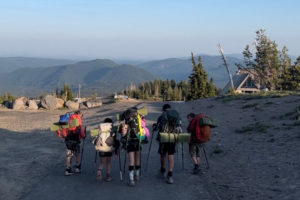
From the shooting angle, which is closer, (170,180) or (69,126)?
(170,180)

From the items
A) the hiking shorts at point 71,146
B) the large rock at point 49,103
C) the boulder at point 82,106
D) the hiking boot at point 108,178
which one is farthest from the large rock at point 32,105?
the hiking boot at point 108,178

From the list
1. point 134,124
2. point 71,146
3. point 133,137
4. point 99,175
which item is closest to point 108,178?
point 99,175

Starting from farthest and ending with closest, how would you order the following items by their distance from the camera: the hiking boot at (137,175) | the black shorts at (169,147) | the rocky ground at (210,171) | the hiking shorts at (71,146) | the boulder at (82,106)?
the boulder at (82,106), the hiking shorts at (71,146), the hiking boot at (137,175), the black shorts at (169,147), the rocky ground at (210,171)

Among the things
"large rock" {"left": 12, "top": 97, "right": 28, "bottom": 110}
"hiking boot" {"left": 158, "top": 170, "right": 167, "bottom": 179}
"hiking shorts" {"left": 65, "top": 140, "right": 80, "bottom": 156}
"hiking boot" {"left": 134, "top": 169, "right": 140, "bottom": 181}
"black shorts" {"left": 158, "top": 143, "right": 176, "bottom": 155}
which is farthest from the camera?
"large rock" {"left": 12, "top": 97, "right": 28, "bottom": 110}

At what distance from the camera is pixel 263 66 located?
5381 centimetres

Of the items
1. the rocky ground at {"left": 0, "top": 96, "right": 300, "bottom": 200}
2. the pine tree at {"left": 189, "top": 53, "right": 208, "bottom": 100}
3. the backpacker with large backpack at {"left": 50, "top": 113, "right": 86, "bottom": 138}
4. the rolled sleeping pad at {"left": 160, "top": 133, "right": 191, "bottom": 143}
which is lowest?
the rocky ground at {"left": 0, "top": 96, "right": 300, "bottom": 200}

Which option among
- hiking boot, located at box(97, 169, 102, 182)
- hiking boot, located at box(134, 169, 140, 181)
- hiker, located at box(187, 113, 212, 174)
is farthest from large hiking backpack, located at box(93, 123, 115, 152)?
hiker, located at box(187, 113, 212, 174)

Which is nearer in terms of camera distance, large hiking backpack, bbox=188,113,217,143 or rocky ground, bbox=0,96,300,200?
rocky ground, bbox=0,96,300,200

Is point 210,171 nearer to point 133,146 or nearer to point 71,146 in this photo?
point 133,146

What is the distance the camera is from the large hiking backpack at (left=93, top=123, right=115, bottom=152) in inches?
382

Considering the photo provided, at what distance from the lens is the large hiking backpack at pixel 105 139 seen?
9.70m

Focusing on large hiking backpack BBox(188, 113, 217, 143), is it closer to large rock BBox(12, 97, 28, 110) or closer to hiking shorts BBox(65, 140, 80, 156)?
hiking shorts BBox(65, 140, 80, 156)

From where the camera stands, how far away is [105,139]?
31.8ft

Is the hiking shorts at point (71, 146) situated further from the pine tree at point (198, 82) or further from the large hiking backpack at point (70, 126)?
the pine tree at point (198, 82)
